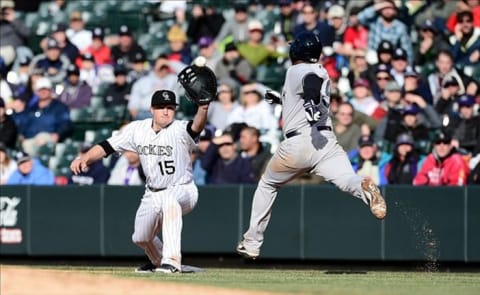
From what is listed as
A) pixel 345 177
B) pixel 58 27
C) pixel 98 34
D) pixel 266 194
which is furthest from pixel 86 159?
pixel 58 27

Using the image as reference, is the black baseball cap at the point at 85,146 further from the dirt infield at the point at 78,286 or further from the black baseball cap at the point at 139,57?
the dirt infield at the point at 78,286

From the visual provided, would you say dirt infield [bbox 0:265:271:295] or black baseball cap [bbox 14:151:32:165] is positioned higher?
black baseball cap [bbox 14:151:32:165]

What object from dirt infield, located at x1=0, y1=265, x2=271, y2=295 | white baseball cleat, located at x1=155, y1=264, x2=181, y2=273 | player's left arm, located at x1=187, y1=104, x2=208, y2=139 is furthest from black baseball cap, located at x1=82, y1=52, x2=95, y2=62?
dirt infield, located at x1=0, y1=265, x2=271, y2=295

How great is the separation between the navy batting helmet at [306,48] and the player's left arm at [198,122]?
90 cm

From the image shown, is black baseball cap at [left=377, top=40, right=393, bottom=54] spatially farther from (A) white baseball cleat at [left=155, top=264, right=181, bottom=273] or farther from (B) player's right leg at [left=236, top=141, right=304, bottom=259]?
(A) white baseball cleat at [left=155, top=264, right=181, bottom=273]

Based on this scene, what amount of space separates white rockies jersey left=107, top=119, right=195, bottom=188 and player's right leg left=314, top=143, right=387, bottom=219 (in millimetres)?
1263

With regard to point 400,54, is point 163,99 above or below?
below

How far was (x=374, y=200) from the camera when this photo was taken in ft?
33.6

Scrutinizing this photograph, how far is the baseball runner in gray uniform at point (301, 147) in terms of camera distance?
1073 cm

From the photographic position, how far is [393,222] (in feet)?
49.2

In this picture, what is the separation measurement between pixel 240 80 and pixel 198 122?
663 cm

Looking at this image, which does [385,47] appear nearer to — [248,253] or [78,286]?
[248,253]

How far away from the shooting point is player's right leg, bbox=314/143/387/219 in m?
10.3

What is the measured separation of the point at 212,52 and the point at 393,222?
468 centimetres
